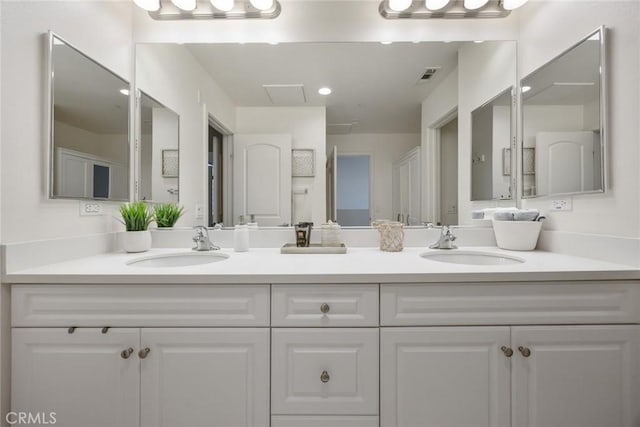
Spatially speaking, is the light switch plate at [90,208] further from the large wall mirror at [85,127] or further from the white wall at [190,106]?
the white wall at [190,106]

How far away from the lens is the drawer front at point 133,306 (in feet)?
3.06

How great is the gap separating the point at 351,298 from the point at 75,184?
47.6 inches

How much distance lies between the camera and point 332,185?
159 cm

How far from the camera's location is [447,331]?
945mm

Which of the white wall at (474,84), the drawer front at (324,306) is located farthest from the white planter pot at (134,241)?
the white wall at (474,84)

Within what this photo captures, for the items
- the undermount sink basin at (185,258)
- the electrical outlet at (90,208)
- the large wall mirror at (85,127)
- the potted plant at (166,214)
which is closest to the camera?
the large wall mirror at (85,127)

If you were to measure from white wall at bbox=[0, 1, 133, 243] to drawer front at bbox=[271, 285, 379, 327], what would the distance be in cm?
91

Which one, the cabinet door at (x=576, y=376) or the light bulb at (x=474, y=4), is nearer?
the cabinet door at (x=576, y=376)

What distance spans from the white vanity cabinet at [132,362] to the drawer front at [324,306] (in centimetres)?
11

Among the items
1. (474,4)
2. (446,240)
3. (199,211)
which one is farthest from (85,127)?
(474,4)

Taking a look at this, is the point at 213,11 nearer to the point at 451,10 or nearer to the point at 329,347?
the point at 451,10

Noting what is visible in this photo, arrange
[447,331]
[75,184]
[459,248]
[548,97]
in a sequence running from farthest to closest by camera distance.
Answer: [459,248] < [548,97] < [75,184] < [447,331]

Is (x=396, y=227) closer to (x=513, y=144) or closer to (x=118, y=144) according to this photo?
(x=513, y=144)

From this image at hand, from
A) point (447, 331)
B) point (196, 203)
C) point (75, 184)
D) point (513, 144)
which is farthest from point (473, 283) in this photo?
point (75, 184)
